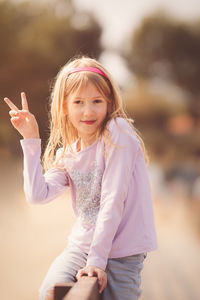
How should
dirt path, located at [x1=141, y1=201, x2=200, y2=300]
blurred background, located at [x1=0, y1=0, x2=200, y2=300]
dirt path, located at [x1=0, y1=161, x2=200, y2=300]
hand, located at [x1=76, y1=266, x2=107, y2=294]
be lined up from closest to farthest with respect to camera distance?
hand, located at [x1=76, y1=266, x2=107, y2=294], dirt path, located at [x1=141, y1=201, x2=200, y2=300], dirt path, located at [x1=0, y1=161, x2=200, y2=300], blurred background, located at [x1=0, y1=0, x2=200, y2=300]

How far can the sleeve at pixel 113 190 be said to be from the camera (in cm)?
78

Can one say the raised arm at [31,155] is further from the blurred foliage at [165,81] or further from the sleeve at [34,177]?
the blurred foliage at [165,81]

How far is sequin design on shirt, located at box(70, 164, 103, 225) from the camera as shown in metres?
0.86

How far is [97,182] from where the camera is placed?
86 cm

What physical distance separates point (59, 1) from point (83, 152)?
577 cm

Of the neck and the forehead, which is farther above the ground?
the forehead

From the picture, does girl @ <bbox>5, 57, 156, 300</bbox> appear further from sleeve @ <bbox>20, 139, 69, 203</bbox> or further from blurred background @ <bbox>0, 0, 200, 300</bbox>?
blurred background @ <bbox>0, 0, 200, 300</bbox>

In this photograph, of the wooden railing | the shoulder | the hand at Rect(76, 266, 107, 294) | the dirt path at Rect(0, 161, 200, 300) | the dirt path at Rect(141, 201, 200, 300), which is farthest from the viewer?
the dirt path at Rect(0, 161, 200, 300)

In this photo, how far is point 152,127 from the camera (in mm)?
6297

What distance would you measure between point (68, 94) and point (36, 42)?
5383 millimetres

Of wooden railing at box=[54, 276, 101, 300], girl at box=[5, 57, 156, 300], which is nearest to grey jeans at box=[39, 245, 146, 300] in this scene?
girl at box=[5, 57, 156, 300]

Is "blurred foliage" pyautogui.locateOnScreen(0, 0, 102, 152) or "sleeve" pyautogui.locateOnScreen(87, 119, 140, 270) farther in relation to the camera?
"blurred foliage" pyautogui.locateOnScreen(0, 0, 102, 152)

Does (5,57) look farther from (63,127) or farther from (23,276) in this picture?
(63,127)

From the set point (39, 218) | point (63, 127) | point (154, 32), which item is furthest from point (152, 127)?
point (63, 127)
